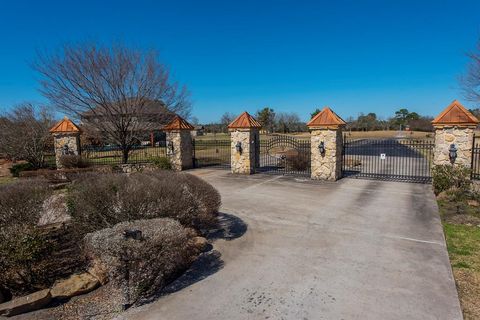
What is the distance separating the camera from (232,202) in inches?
359

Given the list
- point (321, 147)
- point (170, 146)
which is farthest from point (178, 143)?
point (321, 147)

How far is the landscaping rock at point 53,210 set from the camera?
5389 mm

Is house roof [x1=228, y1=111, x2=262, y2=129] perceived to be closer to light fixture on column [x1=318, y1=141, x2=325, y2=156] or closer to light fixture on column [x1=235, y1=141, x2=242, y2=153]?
light fixture on column [x1=235, y1=141, x2=242, y2=153]

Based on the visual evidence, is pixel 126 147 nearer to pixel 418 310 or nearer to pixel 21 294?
pixel 21 294

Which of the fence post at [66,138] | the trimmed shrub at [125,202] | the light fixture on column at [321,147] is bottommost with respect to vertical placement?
the trimmed shrub at [125,202]

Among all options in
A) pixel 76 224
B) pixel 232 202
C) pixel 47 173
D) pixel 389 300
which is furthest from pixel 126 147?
pixel 389 300

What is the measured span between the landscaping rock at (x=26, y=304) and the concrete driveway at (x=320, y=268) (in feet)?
4.41

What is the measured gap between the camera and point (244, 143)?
1426 cm

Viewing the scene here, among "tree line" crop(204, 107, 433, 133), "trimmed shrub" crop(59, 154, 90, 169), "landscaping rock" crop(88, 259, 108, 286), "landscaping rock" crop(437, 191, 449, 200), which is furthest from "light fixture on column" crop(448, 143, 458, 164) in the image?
"tree line" crop(204, 107, 433, 133)

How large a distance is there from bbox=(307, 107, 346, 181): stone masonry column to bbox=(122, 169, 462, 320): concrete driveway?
12.3 ft

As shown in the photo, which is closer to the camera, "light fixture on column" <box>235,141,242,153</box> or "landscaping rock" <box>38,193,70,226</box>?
"landscaping rock" <box>38,193,70,226</box>

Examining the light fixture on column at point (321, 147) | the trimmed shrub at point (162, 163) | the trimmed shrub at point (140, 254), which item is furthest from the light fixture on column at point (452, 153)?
the trimmed shrub at point (162, 163)

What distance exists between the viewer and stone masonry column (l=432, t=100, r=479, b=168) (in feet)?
33.6

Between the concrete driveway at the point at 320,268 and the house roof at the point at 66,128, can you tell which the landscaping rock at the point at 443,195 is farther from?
the house roof at the point at 66,128
